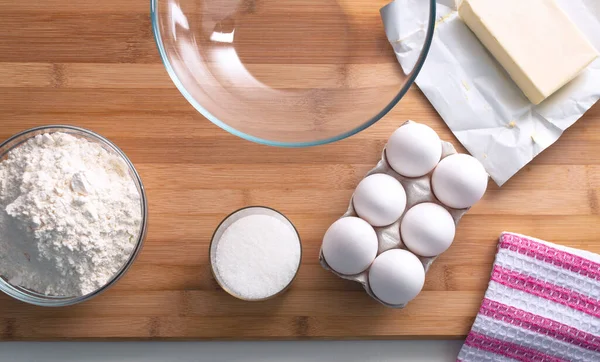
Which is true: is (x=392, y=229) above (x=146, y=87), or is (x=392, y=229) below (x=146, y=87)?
below

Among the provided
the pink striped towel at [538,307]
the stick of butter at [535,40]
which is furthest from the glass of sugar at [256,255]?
the stick of butter at [535,40]

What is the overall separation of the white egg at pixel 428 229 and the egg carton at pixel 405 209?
24mm

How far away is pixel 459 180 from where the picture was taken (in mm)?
1035

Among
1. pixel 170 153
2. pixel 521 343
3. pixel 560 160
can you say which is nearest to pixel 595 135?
pixel 560 160

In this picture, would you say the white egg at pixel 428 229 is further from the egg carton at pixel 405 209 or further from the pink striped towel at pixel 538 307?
the pink striped towel at pixel 538 307

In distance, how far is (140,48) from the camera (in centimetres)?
117

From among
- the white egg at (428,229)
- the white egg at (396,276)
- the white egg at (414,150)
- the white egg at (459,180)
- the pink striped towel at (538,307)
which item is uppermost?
the white egg at (414,150)

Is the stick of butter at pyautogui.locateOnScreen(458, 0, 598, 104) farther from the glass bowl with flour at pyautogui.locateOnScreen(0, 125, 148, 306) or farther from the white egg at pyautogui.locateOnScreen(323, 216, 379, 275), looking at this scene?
the glass bowl with flour at pyautogui.locateOnScreen(0, 125, 148, 306)

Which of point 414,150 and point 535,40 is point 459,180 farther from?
point 535,40

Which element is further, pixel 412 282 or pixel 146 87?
pixel 146 87

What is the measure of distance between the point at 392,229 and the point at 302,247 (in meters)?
0.19

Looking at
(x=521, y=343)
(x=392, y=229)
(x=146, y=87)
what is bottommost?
(x=521, y=343)

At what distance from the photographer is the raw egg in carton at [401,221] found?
3.35ft

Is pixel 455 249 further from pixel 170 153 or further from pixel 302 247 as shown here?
pixel 170 153
